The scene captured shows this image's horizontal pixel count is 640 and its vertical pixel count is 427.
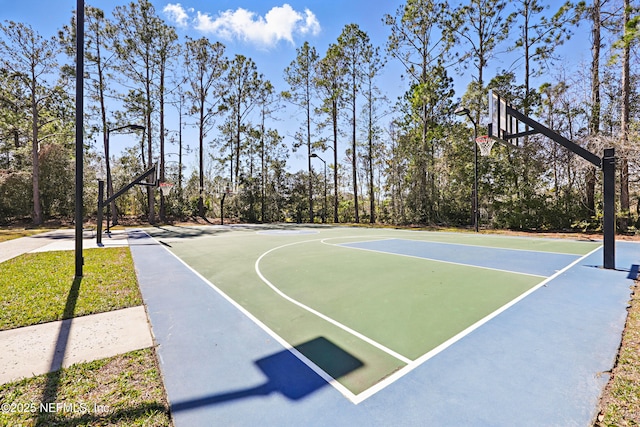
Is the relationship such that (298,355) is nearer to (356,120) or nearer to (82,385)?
(82,385)

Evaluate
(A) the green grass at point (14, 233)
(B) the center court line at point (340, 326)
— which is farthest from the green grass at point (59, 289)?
(A) the green grass at point (14, 233)

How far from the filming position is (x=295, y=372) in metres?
2.39

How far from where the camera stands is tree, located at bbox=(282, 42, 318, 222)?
2350 centimetres

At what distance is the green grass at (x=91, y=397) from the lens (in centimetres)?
183

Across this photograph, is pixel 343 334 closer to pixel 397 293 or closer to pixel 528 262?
pixel 397 293

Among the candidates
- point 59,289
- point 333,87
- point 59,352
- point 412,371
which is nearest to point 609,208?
point 412,371

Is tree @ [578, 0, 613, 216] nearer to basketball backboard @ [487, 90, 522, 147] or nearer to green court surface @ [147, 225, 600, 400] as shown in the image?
green court surface @ [147, 225, 600, 400]

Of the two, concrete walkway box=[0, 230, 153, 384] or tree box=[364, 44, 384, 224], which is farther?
tree box=[364, 44, 384, 224]

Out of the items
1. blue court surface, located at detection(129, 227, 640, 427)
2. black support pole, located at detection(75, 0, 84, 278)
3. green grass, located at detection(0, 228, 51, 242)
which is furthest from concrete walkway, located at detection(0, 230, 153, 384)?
green grass, located at detection(0, 228, 51, 242)

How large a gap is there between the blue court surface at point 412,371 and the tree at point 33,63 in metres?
20.4

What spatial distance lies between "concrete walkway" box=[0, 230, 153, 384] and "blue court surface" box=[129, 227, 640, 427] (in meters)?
0.26

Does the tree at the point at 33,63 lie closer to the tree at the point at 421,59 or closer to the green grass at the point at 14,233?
the green grass at the point at 14,233

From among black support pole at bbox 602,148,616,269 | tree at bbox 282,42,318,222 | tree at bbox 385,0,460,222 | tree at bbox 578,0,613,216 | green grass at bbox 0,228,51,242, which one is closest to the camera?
black support pole at bbox 602,148,616,269

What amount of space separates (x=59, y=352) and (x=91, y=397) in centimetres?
104
